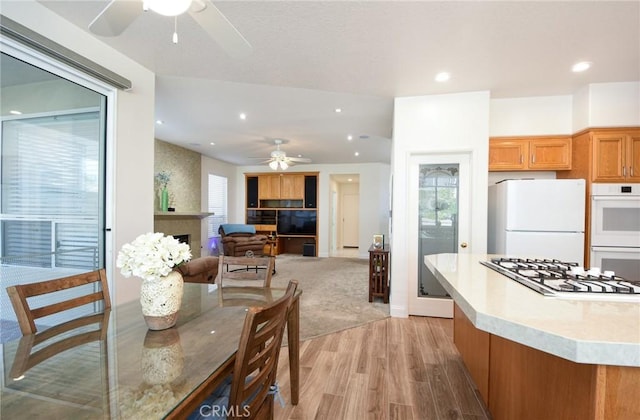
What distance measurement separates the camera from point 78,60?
6.79ft

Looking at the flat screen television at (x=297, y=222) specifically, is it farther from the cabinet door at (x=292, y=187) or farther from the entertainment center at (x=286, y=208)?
the cabinet door at (x=292, y=187)

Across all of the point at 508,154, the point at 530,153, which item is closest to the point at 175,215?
the point at 508,154

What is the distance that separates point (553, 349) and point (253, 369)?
0.94 metres

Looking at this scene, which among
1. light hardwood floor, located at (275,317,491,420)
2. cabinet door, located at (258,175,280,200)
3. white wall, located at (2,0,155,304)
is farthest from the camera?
cabinet door, located at (258,175,280,200)

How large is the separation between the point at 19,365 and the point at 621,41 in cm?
412

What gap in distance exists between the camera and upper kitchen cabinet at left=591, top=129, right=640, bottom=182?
301cm

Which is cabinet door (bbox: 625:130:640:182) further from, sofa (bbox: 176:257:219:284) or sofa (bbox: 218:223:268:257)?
sofa (bbox: 218:223:268:257)

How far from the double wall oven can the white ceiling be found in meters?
1.19

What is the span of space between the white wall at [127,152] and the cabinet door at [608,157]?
472 centimetres

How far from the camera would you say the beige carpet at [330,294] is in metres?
3.23

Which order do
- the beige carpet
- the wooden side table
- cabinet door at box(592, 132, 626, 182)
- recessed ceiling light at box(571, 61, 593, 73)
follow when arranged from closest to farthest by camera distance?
recessed ceiling light at box(571, 61, 593, 73)
cabinet door at box(592, 132, 626, 182)
the beige carpet
the wooden side table

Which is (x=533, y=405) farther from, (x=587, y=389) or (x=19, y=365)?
(x=19, y=365)

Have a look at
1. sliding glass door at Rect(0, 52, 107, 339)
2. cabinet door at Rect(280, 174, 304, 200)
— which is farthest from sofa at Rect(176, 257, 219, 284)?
cabinet door at Rect(280, 174, 304, 200)

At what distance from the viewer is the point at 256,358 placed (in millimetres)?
1021
